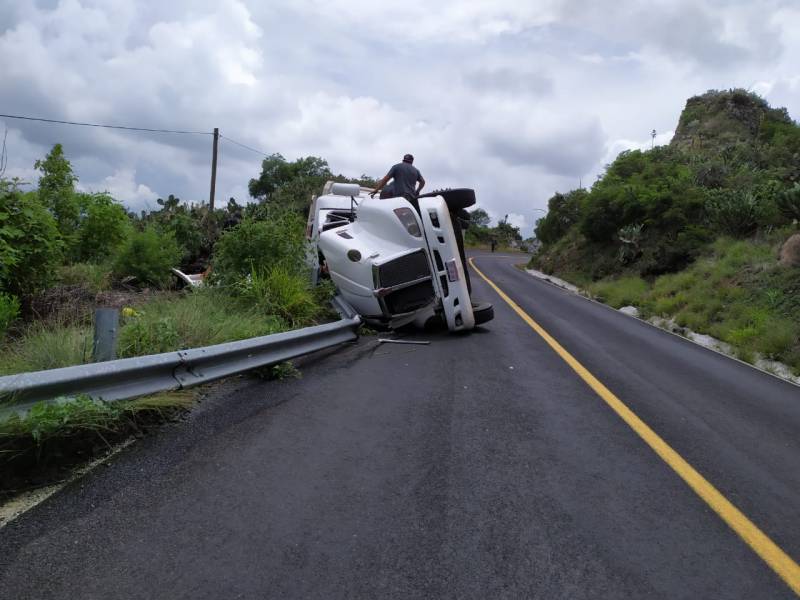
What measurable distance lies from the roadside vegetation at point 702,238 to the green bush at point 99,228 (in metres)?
11.5

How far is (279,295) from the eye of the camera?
8469mm

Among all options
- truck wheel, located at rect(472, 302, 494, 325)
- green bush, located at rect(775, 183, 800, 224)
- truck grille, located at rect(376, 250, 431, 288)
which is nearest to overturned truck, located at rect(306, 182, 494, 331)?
truck grille, located at rect(376, 250, 431, 288)

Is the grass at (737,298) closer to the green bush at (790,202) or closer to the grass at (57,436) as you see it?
the green bush at (790,202)

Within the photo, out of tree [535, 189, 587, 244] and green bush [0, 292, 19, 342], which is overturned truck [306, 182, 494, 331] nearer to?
green bush [0, 292, 19, 342]

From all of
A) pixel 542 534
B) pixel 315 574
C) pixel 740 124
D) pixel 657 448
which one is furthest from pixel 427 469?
pixel 740 124

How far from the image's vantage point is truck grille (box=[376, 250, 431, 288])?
28.4ft

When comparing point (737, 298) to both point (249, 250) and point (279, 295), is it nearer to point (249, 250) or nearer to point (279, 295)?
point (279, 295)

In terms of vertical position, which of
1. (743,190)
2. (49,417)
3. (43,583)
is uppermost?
(743,190)

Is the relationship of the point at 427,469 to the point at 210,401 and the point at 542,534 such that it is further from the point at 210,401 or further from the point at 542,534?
the point at 210,401

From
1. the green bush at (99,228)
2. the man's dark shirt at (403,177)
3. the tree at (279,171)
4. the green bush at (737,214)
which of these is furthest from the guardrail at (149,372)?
the tree at (279,171)

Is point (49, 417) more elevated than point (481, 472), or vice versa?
point (49, 417)

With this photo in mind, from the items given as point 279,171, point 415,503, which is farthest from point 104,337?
point 279,171

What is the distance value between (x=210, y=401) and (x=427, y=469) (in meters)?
2.10

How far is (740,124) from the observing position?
37625 millimetres
